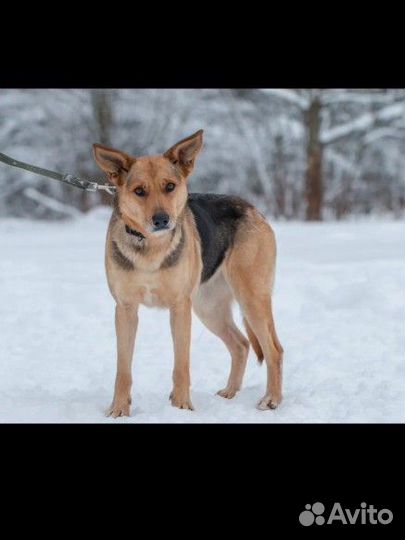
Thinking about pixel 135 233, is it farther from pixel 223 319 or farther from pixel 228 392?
pixel 228 392

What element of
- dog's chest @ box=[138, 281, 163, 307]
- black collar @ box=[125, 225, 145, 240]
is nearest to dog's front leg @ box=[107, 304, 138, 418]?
dog's chest @ box=[138, 281, 163, 307]

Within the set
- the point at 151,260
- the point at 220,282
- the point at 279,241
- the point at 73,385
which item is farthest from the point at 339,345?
the point at 279,241

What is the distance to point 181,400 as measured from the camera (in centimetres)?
586

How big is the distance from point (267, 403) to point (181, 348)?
878 mm

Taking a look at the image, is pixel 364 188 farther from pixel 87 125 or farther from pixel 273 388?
pixel 273 388

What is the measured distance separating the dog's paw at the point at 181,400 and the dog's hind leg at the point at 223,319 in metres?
0.91

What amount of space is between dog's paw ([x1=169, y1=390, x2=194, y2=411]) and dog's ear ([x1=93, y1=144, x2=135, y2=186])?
1.59m

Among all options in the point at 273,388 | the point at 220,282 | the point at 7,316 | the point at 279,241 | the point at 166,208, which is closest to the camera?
the point at 166,208

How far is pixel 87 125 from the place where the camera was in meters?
23.1

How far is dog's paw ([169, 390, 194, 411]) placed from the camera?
19.2 feet

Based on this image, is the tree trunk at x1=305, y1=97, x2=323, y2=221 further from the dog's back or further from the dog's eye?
the dog's eye

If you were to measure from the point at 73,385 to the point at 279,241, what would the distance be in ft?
26.5

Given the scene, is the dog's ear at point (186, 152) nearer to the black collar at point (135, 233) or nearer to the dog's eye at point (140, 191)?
the dog's eye at point (140, 191)

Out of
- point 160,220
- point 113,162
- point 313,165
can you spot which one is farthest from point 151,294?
point 313,165
